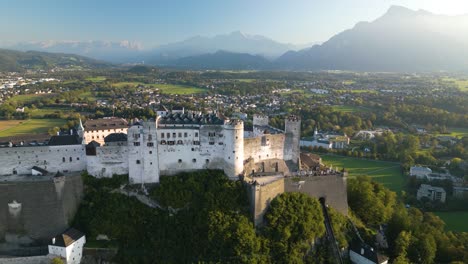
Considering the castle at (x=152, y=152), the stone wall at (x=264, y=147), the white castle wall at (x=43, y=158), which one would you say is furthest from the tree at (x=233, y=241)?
the white castle wall at (x=43, y=158)

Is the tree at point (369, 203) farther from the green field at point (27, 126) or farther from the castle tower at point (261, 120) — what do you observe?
the green field at point (27, 126)

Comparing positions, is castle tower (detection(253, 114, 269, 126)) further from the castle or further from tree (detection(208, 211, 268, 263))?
tree (detection(208, 211, 268, 263))

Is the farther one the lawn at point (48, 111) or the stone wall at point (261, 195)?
the lawn at point (48, 111)

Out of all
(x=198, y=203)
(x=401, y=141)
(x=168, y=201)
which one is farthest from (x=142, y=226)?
(x=401, y=141)

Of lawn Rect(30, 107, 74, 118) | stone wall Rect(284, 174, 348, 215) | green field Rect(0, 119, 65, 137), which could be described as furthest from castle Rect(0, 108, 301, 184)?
lawn Rect(30, 107, 74, 118)

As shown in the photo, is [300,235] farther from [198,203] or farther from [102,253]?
[102,253]

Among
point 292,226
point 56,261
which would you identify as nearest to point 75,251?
point 56,261

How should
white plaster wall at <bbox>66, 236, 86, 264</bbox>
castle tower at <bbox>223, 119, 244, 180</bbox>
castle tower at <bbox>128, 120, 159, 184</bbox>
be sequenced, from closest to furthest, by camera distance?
white plaster wall at <bbox>66, 236, 86, 264</bbox> < castle tower at <bbox>128, 120, 159, 184</bbox> < castle tower at <bbox>223, 119, 244, 180</bbox>
